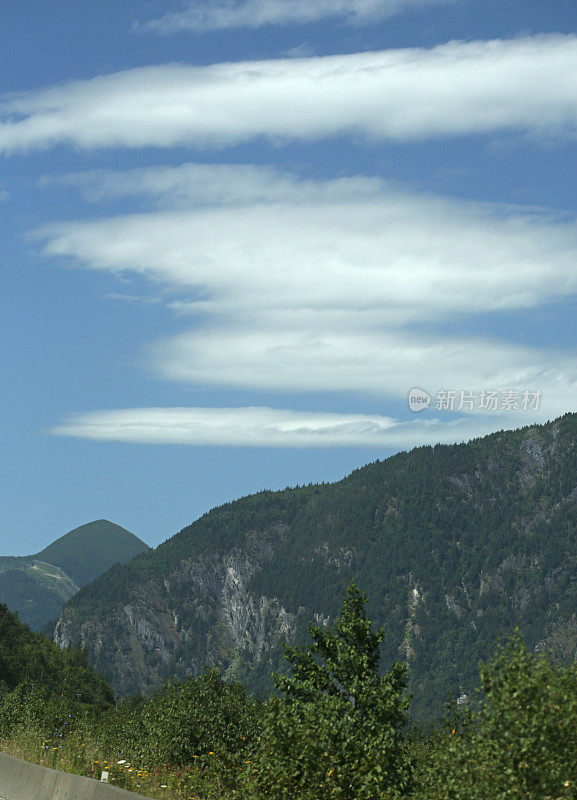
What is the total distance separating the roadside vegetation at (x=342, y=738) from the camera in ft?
27.2

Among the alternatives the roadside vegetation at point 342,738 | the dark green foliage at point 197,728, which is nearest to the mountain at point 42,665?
the dark green foliage at point 197,728

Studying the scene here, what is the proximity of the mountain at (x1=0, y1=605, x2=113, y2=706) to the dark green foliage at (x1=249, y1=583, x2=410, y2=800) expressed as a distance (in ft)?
349

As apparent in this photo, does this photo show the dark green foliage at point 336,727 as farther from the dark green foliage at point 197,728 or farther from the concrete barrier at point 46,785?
the dark green foliage at point 197,728

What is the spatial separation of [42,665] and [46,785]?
465 ft

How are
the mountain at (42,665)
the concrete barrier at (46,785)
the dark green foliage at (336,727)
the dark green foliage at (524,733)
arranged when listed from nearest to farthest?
the dark green foliage at (524,733), the dark green foliage at (336,727), the concrete barrier at (46,785), the mountain at (42,665)

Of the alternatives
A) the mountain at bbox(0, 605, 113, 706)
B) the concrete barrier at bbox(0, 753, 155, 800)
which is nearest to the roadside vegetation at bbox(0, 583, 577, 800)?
the concrete barrier at bbox(0, 753, 155, 800)

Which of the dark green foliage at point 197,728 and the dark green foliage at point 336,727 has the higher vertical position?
the dark green foliage at point 336,727

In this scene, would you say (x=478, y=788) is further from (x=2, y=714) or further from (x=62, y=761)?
(x=2, y=714)

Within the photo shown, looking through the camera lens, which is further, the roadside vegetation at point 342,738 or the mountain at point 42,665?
the mountain at point 42,665

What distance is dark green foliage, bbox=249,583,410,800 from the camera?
10961 millimetres

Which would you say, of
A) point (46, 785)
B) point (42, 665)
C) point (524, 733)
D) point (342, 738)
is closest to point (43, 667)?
point (42, 665)

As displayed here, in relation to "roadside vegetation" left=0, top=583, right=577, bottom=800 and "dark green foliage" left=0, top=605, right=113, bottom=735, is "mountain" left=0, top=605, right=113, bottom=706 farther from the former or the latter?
"roadside vegetation" left=0, top=583, right=577, bottom=800

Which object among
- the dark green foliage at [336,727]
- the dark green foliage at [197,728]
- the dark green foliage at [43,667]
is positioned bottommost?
the dark green foliage at [43,667]

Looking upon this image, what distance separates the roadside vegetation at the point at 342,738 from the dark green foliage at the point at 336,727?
0.02 metres
